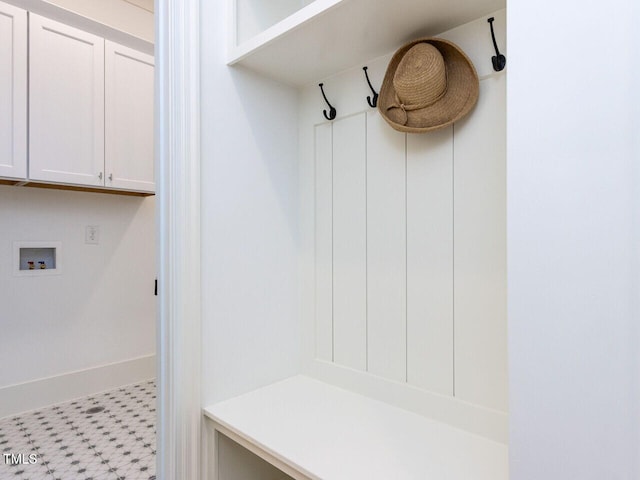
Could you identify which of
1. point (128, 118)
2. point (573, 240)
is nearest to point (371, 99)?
point (573, 240)

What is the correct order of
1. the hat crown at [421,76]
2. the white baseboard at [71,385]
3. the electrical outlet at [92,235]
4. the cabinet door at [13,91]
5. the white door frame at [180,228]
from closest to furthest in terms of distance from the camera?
the hat crown at [421,76] < the white door frame at [180,228] < the cabinet door at [13,91] < the white baseboard at [71,385] < the electrical outlet at [92,235]

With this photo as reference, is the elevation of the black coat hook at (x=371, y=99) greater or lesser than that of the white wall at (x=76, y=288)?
greater

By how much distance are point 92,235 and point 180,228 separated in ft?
5.91

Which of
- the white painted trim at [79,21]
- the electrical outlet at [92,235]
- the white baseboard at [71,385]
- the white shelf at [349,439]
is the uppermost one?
the white painted trim at [79,21]

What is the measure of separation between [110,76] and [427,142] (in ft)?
6.96

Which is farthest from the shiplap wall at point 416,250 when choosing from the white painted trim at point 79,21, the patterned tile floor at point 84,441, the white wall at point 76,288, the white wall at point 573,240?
the white wall at point 76,288

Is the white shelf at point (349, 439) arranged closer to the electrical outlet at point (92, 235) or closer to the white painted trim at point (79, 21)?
the electrical outlet at point (92, 235)

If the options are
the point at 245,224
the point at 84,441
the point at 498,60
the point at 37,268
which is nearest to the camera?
the point at 498,60

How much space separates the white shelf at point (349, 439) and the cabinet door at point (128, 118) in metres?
1.75

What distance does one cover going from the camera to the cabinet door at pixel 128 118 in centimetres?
231

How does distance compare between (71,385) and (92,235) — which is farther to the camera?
(92,235)

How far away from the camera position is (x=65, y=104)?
7.01ft

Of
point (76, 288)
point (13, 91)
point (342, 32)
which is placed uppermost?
point (13, 91)

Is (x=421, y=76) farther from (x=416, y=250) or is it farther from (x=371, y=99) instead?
(x=416, y=250)
